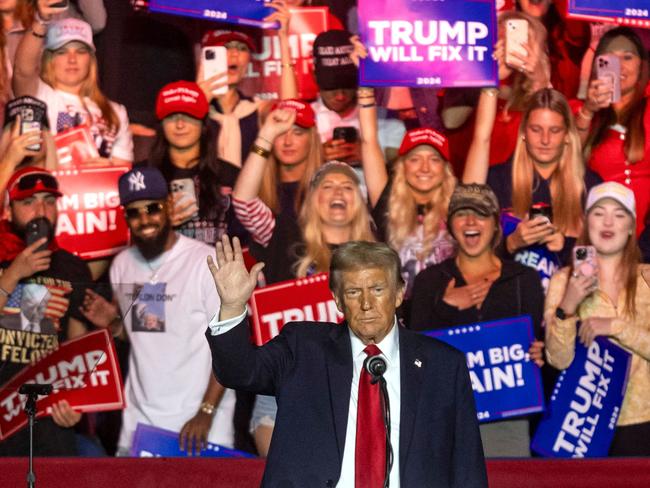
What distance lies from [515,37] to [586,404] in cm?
173

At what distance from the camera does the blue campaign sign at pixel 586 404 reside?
552cm

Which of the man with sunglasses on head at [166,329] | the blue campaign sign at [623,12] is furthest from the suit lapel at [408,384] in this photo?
the blue campaign sign at [623,12]

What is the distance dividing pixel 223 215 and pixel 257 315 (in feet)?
1.62

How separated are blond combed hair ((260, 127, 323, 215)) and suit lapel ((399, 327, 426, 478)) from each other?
109 inches

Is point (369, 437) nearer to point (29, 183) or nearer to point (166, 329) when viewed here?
point (166, 329)

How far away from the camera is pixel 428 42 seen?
19.1 feet

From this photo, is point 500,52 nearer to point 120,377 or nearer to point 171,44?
point 171,44

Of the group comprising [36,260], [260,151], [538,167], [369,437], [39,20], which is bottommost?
[369,437]

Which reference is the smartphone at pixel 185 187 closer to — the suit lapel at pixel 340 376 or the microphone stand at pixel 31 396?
the microphone stand at pixel 31 396

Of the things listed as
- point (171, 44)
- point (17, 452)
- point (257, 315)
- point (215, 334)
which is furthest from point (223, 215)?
point (215, 334)

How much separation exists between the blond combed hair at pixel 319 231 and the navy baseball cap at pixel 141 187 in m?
0.67

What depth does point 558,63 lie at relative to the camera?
230 inches

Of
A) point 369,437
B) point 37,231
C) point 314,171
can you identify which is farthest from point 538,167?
point 369,437

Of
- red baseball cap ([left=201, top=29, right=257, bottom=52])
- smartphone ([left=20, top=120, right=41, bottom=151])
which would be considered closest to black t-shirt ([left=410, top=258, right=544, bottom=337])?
red baseball cap ([left=201, top=29, right=257, bottom=52])
